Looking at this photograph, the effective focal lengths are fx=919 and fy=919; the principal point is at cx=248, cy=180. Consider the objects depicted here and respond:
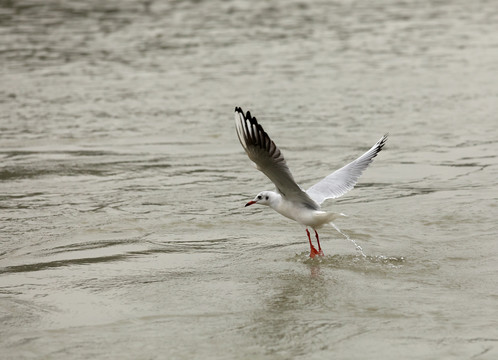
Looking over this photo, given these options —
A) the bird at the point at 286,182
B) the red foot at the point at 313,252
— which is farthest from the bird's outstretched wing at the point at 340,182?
the red foot at the point at 313,252

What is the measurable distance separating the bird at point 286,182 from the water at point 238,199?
0.39 meters

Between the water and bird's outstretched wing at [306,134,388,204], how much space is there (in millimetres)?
466

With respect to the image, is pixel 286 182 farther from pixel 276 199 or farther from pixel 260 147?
pixel 260 147

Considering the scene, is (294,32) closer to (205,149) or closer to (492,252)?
(205,149)

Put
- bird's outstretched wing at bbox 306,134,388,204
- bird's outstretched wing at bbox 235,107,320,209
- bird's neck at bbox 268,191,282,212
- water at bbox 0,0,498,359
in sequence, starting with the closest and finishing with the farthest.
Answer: water at bbox 0,0,498,359 < bird's outstretched wing at bbox 235,107,320,209 < bird's neck at bbox 268,191,282,212 < bird's outstretched wing at bbox 306,134,388,204

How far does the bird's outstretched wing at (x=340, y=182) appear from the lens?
785cm

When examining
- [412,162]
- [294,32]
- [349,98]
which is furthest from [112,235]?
[294,32]

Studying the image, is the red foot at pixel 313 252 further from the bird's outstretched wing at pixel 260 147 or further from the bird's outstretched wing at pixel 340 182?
the bird's outstretched wing at pixel 260 147

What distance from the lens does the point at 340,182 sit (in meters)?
8.04

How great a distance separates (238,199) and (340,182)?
158 centimetres

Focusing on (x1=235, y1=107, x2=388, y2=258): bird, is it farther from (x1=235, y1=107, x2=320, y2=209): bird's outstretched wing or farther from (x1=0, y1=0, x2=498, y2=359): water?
(x1=0, y1=0, x2=498, y2=359): water

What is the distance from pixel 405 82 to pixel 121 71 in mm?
5064

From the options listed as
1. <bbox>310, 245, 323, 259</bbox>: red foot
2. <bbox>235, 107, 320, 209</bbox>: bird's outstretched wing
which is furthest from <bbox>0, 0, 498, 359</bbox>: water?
<bbox>235, 107, 320, 209</bbox>: bird's outstretched wing

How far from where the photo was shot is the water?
6.00 m
